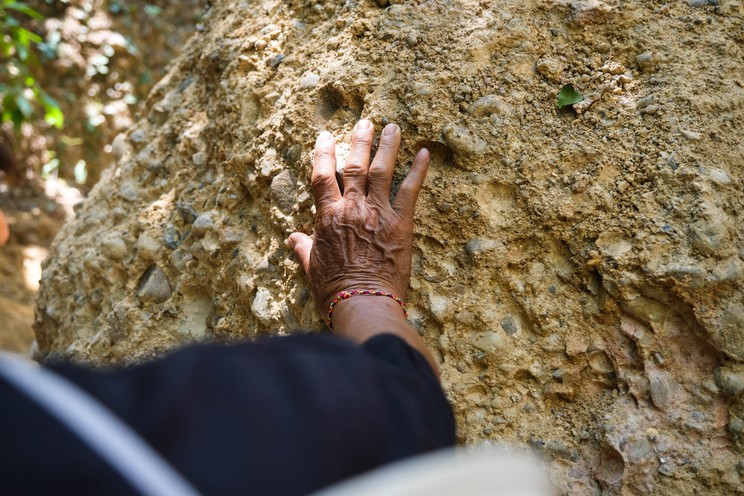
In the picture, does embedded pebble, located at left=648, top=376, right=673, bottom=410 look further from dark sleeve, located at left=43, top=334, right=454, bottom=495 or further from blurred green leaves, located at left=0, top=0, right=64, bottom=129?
blurred green leaves, located at left=0, top=0, right=64, bottom=129

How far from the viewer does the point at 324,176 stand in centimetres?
154

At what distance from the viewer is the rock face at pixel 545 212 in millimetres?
1348

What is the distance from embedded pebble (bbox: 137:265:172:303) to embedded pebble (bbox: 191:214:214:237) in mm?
190

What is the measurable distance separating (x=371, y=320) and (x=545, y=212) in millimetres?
491

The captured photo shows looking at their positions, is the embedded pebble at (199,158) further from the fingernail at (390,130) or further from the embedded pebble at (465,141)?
the embedded pebble at (465,141)

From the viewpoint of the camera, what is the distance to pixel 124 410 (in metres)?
0.64

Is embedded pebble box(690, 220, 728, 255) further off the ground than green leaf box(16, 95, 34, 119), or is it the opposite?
embedded pebble box(690, 220, 728, 255)

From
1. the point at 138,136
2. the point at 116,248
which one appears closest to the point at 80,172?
the point at 138,136

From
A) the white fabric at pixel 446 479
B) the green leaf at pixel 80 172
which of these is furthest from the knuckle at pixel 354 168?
the green leaf at pixel 80 172

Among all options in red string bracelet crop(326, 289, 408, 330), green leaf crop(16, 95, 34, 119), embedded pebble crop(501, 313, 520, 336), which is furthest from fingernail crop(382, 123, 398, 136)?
green leaf crop(16, 95, 34, 119)

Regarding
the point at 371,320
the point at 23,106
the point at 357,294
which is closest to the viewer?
the point at 371,320

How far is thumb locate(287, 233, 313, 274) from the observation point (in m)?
1.56

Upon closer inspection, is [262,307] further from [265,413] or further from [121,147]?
[121,147]

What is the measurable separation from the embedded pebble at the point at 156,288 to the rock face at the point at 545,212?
8 centimetres
